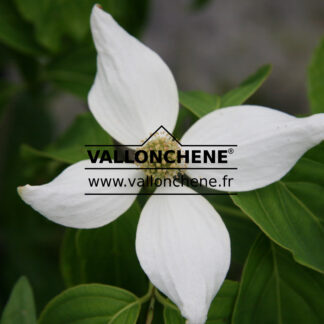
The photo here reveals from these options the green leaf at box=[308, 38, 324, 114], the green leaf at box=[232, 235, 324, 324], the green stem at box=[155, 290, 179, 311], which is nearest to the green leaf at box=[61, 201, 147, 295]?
the green stem at box=[155, 290, 179, 311]

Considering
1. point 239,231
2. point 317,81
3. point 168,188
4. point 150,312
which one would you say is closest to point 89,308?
point 150,312

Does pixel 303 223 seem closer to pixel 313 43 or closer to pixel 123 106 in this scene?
pixel 123 106

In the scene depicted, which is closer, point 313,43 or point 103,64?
point 103,64

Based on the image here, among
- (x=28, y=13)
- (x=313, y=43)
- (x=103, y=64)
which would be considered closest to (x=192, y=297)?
(x=103, y=64)

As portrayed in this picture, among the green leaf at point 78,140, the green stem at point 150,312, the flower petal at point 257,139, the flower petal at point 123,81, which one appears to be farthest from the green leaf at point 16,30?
the green stem at point 150,312

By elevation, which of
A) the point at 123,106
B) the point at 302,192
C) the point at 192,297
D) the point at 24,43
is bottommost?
the point at 192,297

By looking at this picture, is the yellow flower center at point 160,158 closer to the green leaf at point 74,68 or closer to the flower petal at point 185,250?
the flower petal at point 185,250
